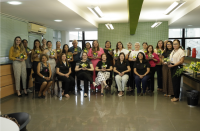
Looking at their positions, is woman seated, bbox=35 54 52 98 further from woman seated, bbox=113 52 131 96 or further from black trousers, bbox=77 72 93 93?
woman seated, bbox=113 52 131 96

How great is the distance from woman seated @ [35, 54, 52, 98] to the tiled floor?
339 mm

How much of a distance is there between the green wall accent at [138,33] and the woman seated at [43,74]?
490cm

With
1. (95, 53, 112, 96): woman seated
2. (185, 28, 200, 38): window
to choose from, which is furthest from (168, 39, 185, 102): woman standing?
(185, 28, 200, 38): window

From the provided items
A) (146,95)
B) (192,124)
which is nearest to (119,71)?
(146,95)

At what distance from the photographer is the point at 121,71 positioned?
6047mm

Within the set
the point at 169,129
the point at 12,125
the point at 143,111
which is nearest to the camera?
the point at 12,125

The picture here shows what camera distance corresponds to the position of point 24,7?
16.9 ft

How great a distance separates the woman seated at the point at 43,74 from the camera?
5609mm

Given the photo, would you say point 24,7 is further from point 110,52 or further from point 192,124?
point 192,124

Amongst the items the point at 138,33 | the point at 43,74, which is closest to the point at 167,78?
the point at 43,74

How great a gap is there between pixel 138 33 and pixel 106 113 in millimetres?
6692

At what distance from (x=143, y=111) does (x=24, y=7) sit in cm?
409

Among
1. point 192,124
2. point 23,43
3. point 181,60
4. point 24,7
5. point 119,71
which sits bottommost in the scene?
point 192,124

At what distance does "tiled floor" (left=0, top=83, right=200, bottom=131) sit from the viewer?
341 centimetres
